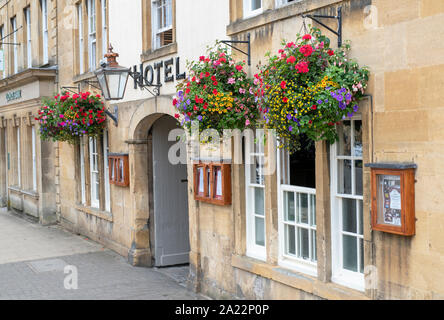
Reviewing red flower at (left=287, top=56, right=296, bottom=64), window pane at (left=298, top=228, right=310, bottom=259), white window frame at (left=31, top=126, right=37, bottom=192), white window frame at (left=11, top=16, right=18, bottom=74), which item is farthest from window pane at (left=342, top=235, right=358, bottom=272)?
white window frame at (left=11, top=16, right=18, bottom=74)

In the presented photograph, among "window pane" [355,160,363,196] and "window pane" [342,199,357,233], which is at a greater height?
"window pane" [355,160,363,196]

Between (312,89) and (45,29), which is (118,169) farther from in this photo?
(45,29)

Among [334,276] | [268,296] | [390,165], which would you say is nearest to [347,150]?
[390,165]

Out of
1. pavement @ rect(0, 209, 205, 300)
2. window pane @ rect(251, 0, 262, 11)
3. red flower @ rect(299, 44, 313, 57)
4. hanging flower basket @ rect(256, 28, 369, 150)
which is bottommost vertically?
pavement @ rect(0, 209, 205, 300)

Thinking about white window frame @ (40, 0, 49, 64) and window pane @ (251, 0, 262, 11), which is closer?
window pane @ (251, 0, 262, 11)

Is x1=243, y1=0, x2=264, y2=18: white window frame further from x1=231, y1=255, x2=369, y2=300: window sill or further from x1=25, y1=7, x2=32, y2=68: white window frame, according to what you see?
x1=25, y1=7, x2=32, y2=68: white window frame

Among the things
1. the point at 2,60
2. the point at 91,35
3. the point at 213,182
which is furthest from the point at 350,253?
the point at 2,60

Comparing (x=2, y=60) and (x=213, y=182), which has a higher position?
(x=2, y=60)

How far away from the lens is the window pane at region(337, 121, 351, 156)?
599cm

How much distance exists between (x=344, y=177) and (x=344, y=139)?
42cm

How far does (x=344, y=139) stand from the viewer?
6.05 m

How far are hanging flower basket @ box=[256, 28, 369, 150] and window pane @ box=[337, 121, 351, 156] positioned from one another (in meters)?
0.14

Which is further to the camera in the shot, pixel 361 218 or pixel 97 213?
pixel 97 213
